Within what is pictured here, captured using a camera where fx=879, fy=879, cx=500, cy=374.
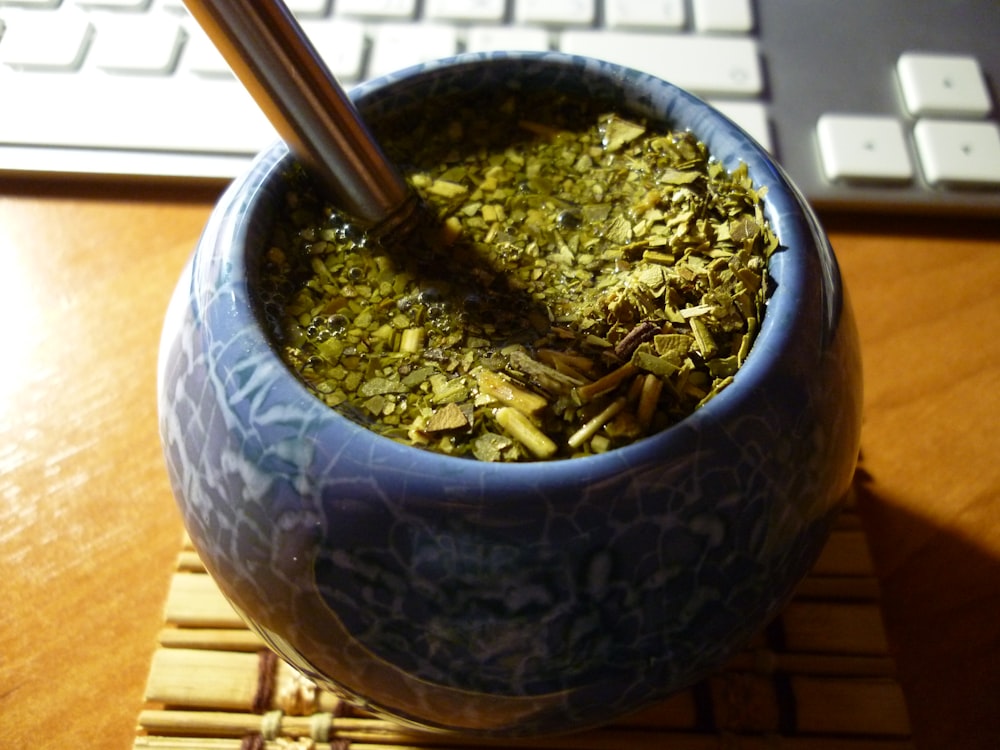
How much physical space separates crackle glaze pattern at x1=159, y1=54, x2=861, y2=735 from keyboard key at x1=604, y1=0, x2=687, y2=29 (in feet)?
1.54

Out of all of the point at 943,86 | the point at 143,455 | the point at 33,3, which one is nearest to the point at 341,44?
the point at 33,3

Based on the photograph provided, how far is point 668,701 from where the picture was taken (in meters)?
0.44

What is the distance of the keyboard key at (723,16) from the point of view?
30.3 inches

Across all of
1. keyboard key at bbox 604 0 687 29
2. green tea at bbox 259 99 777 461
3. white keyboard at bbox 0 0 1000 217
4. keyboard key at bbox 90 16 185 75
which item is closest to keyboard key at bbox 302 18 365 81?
white keyboard at bbox 0 0 1000 217

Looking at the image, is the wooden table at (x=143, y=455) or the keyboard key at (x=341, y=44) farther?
the keyboard key at (x=341, y=44)

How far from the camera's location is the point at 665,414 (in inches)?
13.3

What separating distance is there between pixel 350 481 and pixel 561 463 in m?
0.07

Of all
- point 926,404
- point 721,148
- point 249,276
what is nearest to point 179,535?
point 249,276

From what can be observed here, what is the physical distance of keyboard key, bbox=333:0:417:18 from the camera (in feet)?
2.56

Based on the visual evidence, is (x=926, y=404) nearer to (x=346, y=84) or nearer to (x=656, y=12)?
(x=656, y=12)

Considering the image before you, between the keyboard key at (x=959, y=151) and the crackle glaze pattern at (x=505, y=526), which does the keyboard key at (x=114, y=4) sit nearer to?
the crackle glaze pattern at (x=505, y=526)

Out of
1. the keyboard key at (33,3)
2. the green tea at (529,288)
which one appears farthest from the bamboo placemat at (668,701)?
the keyboard key at (33,3)

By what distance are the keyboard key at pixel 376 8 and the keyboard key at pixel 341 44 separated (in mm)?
12

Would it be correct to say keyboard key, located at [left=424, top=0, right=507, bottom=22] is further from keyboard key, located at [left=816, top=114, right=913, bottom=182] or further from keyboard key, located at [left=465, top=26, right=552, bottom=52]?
keyboard key, located at [left=816, top=114, right=913, bottom=182]
